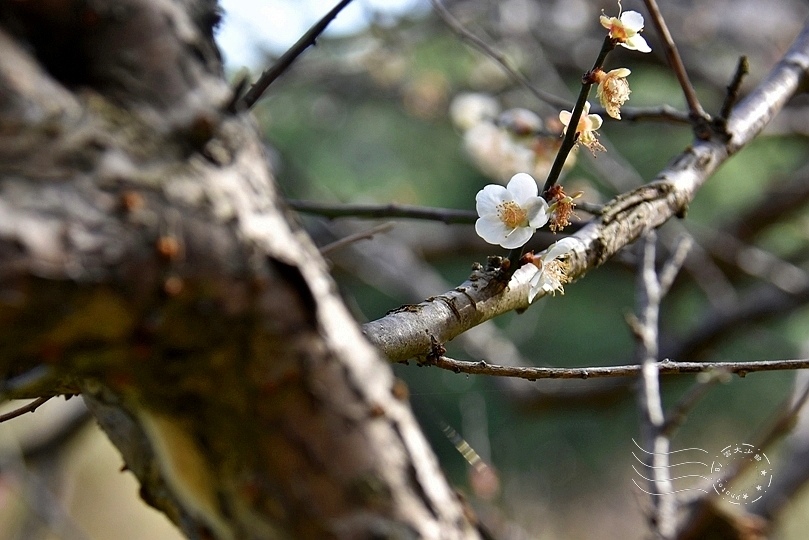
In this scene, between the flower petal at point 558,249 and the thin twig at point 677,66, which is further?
the thin twig at point 677,66

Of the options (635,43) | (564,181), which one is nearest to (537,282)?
(635,43)

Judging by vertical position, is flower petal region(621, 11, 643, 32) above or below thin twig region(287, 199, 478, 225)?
below

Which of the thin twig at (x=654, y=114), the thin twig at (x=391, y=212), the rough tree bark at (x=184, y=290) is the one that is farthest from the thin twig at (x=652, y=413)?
the rough tree bark at (x=184, y=290)

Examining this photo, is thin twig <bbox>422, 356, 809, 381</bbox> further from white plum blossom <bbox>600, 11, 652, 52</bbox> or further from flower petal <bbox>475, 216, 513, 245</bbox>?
white plum blossom <bbox>600, 11, 652, 52</bbox>

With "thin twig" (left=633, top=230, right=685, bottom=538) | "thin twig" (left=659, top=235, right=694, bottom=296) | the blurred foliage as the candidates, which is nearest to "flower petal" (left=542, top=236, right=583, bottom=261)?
"thin twig" (left=633, top=230, right=685, bottom=538)

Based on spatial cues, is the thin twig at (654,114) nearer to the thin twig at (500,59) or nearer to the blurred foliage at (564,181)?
the thin twig at (500,59)

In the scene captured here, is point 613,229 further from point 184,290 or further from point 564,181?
point 564,181
